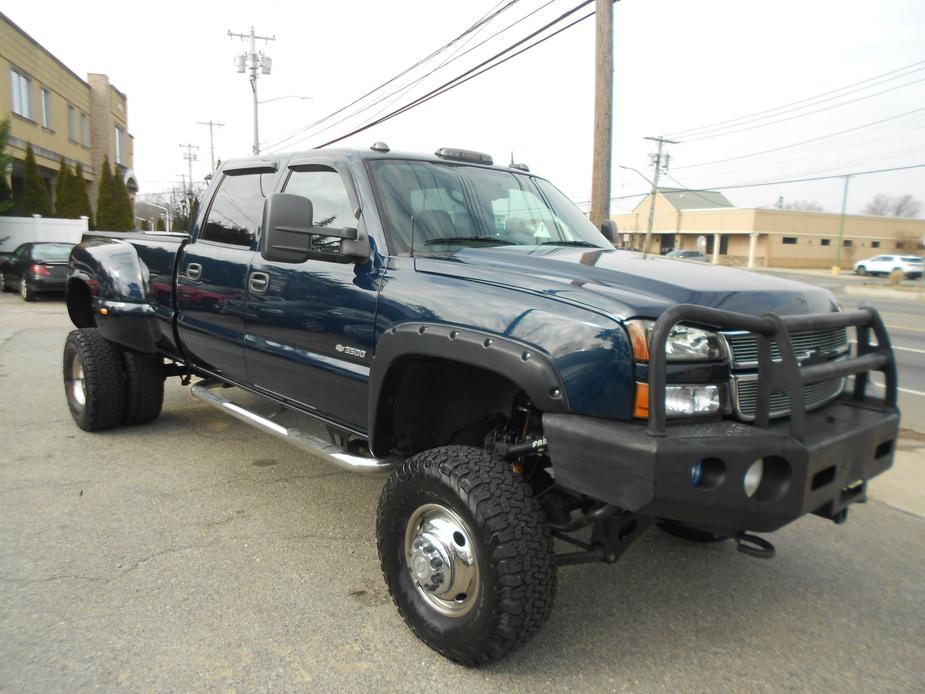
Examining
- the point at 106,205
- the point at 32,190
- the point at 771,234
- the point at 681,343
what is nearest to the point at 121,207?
the point at 106,205

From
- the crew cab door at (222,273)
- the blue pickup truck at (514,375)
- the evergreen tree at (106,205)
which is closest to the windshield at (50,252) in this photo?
the evergreen tree at (106,205)

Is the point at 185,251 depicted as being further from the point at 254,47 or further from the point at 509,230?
the point at 254,47

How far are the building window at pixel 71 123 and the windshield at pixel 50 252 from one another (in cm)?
1926

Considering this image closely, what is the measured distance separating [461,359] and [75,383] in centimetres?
433

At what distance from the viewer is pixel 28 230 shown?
74.7 ft

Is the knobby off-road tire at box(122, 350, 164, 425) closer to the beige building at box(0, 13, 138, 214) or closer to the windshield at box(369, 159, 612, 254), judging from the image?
the windshield at box(369, 159, 612, 254)

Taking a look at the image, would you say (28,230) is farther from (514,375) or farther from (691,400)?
(691,400)

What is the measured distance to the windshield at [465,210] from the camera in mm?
3516

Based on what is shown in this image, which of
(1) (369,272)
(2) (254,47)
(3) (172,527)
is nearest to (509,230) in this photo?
(1) (369,272)

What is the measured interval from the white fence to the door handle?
21584mm

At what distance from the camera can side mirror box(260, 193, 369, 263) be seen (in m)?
3.27

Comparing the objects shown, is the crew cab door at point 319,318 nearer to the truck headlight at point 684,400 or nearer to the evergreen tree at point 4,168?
the truck headlight at point 684,400

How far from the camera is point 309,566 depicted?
3545 mm

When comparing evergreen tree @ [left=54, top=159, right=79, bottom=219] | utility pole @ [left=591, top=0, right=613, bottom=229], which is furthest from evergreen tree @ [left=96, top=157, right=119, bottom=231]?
utility pole @ [left=591, top=0, right=613, bottom=229]
